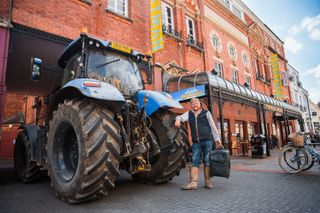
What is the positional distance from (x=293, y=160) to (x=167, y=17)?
10727mm

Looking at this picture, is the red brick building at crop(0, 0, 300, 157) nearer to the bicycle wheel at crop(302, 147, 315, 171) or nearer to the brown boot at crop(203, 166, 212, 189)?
the brown boot at crop(203, 166, 212, 189)

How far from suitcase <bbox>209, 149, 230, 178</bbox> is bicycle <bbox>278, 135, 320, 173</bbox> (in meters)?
3.08

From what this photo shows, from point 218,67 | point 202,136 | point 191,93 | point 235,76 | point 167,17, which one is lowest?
point 202,136

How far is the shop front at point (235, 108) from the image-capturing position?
973 cm

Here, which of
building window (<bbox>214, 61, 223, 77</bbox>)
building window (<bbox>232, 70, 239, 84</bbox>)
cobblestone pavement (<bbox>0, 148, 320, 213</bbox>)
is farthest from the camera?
building window (<bbox>232, 70, 239, 84</bbox>)

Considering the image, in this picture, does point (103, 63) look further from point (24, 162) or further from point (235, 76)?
point (235, 76)

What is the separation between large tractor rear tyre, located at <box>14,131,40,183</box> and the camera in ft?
15.2

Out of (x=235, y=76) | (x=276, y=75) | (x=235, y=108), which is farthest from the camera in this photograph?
(x=276, y=75)

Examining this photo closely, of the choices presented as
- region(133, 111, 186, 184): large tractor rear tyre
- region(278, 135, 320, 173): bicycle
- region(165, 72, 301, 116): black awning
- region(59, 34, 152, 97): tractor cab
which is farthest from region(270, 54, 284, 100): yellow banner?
region(59, 34, 152, 97): tractor cab

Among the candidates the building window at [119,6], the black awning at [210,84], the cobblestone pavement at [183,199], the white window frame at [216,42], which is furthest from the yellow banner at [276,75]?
the cobblestone pavement at [183,199]

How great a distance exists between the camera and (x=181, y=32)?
13.4 m

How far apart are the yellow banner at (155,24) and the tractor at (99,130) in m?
6.11

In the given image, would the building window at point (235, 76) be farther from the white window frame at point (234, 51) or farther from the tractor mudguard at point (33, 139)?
the tractor mudguard at point (33, 139)

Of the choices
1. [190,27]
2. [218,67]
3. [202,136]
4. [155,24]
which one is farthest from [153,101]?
[218,67]
